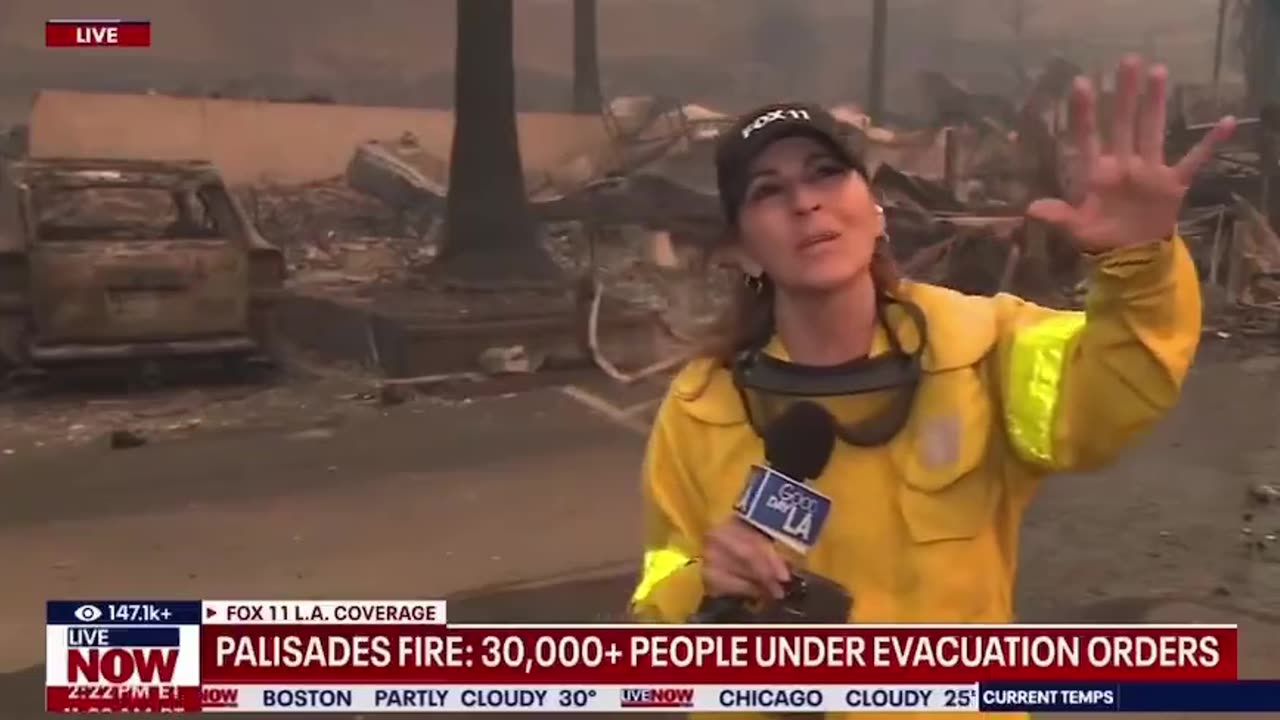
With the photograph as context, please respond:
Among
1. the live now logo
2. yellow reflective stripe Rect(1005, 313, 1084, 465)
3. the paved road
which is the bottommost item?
the paved road

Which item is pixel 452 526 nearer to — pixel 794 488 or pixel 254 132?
pixel 254 132

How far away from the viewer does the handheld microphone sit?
1.21 metres

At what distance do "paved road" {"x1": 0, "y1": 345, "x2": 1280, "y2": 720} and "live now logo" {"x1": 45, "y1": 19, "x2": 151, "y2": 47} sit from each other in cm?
75

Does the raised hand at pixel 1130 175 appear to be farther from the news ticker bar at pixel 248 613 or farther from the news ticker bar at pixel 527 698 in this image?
the news ticker bar at pixel 248 613

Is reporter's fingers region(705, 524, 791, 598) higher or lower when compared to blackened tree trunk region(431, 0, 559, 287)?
lower

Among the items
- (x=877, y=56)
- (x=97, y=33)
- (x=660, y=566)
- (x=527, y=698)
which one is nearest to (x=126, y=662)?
(x=527, y=698)

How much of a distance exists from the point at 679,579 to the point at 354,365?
5.14ft

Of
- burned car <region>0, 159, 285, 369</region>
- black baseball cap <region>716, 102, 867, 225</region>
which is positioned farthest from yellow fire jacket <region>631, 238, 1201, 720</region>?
burned car <region>0, 159, 285, 369</region>

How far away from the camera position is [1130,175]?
106 centimetres

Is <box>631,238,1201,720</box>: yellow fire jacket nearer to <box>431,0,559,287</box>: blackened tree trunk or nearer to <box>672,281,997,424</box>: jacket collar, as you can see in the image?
<box>672,281,997,424</box>: jacket collar

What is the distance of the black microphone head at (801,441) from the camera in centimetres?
121

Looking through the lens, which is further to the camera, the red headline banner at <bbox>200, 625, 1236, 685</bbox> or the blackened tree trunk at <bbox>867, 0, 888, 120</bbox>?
the blackened tree trunk at <bbox>867, 0, 888, 120</bbox>

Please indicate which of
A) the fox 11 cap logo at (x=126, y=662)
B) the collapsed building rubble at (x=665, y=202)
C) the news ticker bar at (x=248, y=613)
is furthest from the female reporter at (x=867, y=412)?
the collapsed building rubble at (x=665, y=202)

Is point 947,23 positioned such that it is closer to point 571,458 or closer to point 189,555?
point 571,458
